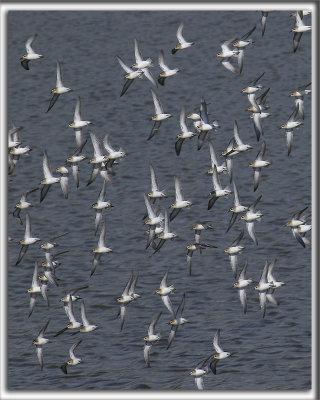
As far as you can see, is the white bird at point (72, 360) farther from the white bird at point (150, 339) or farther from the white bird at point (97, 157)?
the white bird at point (97, 157)

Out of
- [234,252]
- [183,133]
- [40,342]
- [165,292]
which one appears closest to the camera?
[40,342]

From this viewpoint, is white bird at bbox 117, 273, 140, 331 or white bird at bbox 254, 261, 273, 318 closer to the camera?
white bird at bbox 117, 273, 140, 331

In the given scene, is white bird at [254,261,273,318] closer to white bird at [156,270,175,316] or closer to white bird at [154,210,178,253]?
white bird at [156,270,175,316]

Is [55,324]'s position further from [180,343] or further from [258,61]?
[258,61]

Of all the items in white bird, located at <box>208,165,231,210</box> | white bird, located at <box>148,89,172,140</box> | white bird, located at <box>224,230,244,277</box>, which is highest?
white bird, located at <box>148,89,172,140</box>

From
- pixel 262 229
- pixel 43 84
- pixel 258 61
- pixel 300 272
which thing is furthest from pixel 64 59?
pixel 300 272

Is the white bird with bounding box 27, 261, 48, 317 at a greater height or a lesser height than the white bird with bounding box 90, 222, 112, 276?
lesser

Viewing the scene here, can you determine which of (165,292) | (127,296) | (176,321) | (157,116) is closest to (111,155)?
(157,116)

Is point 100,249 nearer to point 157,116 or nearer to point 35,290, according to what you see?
point 35,290

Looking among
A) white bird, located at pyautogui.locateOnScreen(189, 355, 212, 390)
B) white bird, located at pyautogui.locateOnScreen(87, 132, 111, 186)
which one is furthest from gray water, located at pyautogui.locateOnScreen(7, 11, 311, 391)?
white bird, located at pyautogui.locateOnScreen(87, 132, 111, 186)
